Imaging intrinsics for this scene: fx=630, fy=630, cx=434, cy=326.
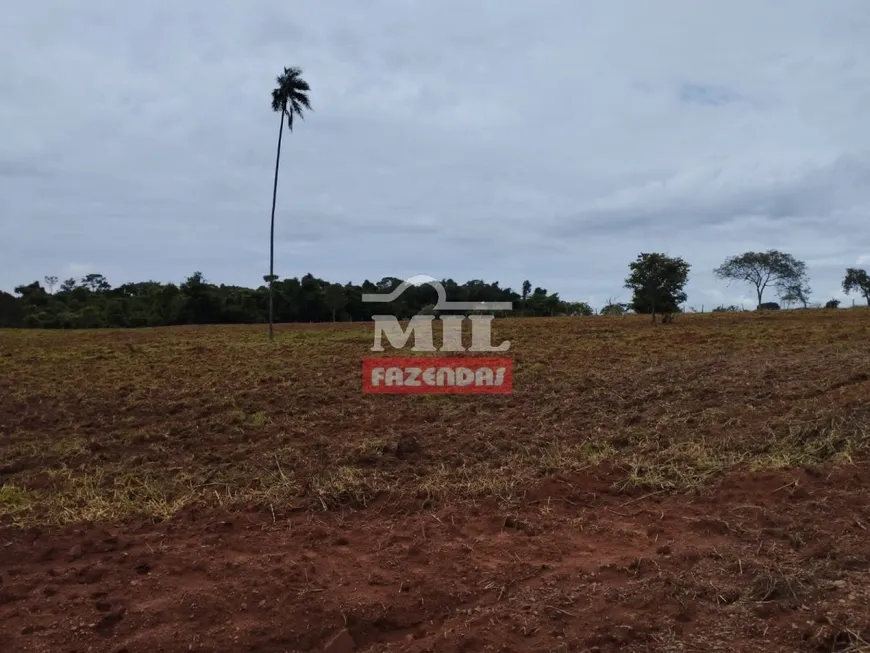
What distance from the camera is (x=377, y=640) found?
2.59 meters

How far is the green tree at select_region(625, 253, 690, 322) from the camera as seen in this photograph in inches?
825

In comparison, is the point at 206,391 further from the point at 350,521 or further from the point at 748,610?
the point at 748,610

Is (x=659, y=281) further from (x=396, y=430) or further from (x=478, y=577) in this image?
(x=478, y=577)

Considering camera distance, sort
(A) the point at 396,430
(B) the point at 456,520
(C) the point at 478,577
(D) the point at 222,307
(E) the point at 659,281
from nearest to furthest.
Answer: (C) the point at 478,577 < (B) the point at 456,520 < (A) the point at 396,430 < (E) the point at 659,281 < (D) the point at 222,307

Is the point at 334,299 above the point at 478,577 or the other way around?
above

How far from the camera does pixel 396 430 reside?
6512 mm

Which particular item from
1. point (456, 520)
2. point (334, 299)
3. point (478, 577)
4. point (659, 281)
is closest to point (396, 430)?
point (456, 520)

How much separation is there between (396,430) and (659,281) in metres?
16.9

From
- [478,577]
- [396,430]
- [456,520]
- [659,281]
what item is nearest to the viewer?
[478,577]

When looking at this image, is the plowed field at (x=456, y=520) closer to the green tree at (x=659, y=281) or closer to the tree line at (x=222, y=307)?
the green tree at (x=659, y=281)

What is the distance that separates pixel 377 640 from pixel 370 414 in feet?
15.6

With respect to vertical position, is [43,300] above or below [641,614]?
above

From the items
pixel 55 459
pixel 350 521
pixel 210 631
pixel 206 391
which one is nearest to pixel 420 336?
pixel 206 391

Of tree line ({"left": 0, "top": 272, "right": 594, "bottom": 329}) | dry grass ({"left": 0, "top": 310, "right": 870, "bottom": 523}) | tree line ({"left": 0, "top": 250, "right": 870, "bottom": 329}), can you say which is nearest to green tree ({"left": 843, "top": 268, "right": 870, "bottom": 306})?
tree line ({"left": 0, "top": 250, "right": 870, "bottom": 329})
